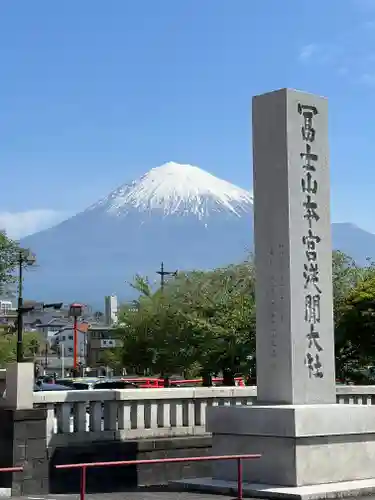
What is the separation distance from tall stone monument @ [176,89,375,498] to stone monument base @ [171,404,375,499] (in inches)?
0.6

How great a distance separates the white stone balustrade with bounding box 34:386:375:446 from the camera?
15.2 m

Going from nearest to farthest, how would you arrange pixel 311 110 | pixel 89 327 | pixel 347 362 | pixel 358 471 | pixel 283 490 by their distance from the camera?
pixel 283 490 < pixel 358 471 < pixel 311 110 < pixel 347 362 < pixel 89 327

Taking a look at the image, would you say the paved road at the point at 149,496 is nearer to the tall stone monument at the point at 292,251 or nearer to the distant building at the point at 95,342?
the tall stone monument at the point at 292,251

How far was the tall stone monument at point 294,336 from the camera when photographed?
13672mm

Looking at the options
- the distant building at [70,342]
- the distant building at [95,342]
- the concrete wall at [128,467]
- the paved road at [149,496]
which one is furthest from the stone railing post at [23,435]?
the distant building at [70,342]

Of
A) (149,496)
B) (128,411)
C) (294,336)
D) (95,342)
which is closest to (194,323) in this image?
(128,411)

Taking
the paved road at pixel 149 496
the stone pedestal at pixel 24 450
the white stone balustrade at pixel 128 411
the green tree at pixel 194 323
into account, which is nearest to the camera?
the paved road at pixel 149 496

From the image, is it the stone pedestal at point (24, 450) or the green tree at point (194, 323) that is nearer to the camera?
the stone pedestal at point (24, 450)

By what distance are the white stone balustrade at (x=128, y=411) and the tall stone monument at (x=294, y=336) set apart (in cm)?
180

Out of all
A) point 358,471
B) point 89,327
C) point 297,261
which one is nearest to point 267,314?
point 297,261

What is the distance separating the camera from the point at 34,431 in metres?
14.6

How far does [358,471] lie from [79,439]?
4.79m

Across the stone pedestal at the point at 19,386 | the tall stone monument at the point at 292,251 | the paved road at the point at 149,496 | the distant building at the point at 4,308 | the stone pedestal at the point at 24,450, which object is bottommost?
the paved road at the point at 149,496

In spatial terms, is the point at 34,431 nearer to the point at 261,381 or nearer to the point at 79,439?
the point at 79,439
